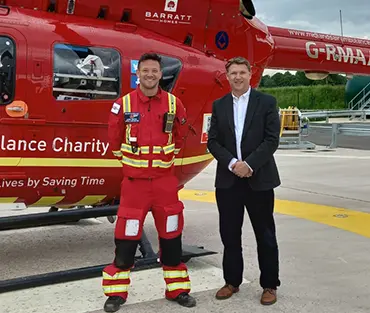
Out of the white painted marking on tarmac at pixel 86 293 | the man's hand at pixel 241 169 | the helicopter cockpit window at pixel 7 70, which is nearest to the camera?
the man's hand at pixel 241 169

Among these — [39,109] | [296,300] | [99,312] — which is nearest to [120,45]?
[39,109]

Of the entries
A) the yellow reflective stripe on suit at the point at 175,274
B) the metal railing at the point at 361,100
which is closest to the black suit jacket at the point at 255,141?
the yellow reflective stripe on suit at the point at 175,274

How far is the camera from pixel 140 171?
3479 mm

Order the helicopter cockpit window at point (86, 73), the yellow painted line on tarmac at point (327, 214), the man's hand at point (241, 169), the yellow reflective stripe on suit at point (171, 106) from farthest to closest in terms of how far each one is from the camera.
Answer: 1. the yellow painted line on tarmac at point (327, 214)
2. the helicopter cockpit window at point (86, 73)
3. the yellow reflective stripe on suit at point (171, 106)
4. the man's hand at point (241, 169)

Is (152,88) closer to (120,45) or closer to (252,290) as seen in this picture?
(120,45)

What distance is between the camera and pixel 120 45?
170 inches

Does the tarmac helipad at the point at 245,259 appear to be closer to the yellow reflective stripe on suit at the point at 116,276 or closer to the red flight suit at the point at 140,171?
the yellow reflective stripe on suit at the point at 116,276

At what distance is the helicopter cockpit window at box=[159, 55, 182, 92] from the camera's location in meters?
4.56

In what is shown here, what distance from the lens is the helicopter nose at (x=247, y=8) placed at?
5.09 meters

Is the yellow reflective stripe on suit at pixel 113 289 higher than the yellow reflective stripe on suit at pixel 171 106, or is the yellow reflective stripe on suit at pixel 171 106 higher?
the yellow reflective stripe on suit at pixel 171 106

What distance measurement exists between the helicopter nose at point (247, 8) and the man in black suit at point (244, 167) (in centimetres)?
167

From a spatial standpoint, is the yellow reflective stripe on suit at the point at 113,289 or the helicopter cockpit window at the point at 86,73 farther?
the helicopter cockpit window at the point at 86,73

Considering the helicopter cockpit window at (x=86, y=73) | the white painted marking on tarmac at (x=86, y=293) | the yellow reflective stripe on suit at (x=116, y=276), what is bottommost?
the white painted marking on tarmac at (x=86, y=293)

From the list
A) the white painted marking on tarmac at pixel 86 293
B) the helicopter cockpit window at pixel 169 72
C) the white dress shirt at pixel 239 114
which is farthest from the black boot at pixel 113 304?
the helicopter cockpit window at pixel 169 72
